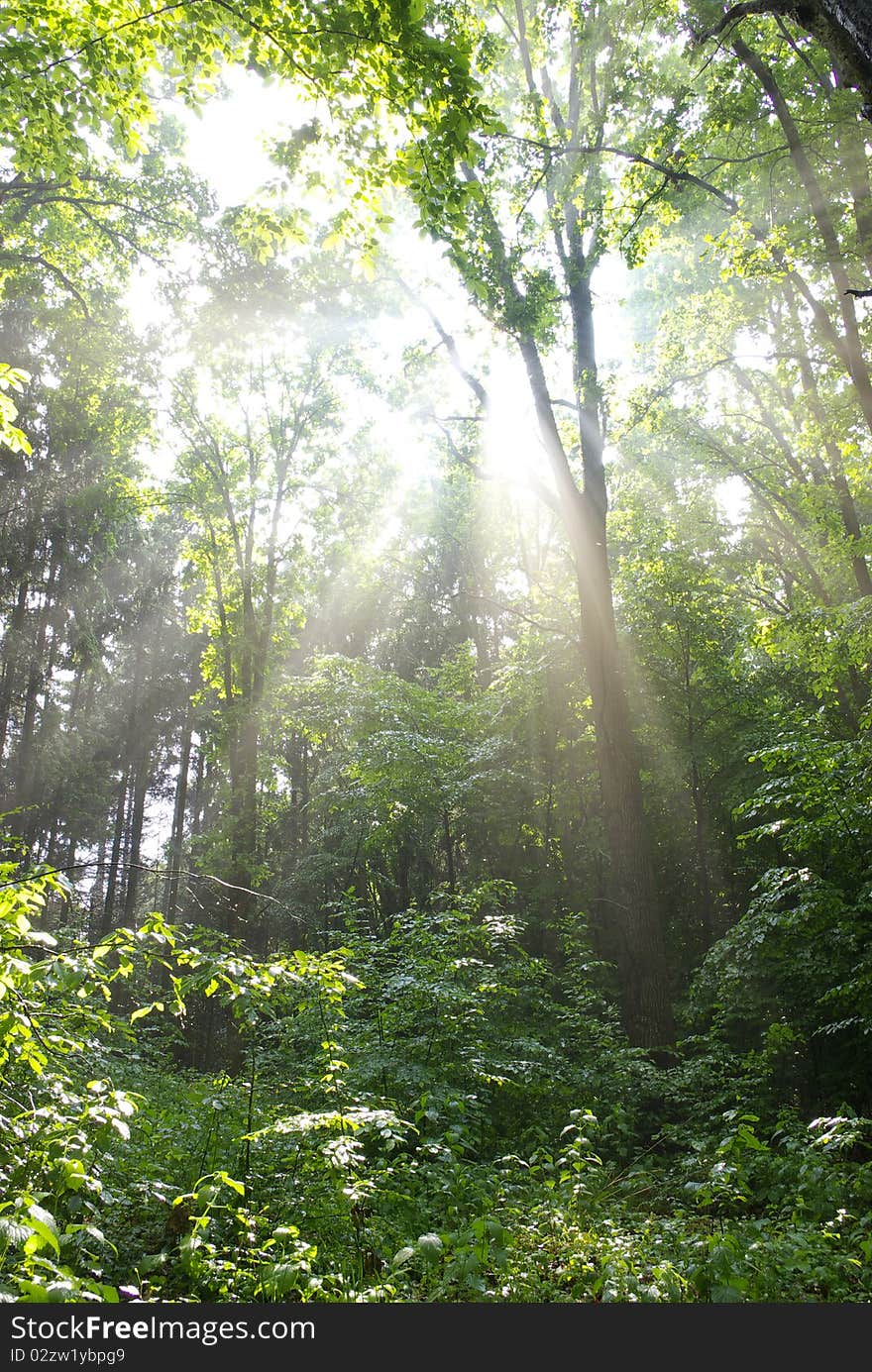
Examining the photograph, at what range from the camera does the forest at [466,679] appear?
328 cm

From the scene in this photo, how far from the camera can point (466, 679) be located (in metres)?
15.7

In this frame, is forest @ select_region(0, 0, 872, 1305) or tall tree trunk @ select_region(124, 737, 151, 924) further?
tall tree trunk @ select_region(124, 737, 151, 924)

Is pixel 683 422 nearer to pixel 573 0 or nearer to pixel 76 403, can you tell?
pixel 573 0

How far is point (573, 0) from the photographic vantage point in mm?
8141

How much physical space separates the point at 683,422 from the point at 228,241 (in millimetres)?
8817

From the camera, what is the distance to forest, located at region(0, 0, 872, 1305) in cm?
328

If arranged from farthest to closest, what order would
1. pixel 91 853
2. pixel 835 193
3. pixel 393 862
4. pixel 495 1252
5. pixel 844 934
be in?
pixel 91 853 → pixel 393 862 → pixel 835 193 → pixel 844 934 → pixel 495 1252

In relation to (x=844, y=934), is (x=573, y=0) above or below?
above

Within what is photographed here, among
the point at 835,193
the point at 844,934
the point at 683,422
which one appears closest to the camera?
the point at 844,934

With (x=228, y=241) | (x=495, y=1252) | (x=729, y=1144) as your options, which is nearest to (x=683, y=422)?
(x=228, y=241)

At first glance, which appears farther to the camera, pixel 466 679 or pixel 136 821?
pixel 136 821

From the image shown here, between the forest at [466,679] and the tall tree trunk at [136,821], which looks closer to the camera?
the forest at [466,679]

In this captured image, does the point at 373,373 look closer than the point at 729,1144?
No

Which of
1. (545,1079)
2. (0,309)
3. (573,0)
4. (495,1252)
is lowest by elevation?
(495,1252)
